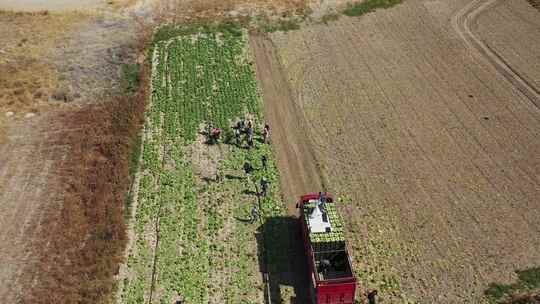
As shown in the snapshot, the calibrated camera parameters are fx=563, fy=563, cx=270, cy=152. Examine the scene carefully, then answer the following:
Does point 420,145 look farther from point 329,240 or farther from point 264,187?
point 329,240

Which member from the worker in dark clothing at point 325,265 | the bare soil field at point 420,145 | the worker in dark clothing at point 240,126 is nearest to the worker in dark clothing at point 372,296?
the bare soil field at point 420,145

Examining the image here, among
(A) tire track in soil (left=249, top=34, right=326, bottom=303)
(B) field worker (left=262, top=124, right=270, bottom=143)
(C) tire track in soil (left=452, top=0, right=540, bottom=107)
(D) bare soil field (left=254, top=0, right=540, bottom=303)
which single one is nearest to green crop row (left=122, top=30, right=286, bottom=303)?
(B) field worker (left=262, top=124, right=270, bottom=143)

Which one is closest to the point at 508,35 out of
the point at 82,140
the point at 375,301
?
the point at 375,301

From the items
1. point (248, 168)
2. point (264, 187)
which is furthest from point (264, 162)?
point (264, 187)

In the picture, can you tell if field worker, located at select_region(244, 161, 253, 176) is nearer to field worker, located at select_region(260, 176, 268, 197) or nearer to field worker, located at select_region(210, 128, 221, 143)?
field worker, located at select_region(260, 176, 268, 197)

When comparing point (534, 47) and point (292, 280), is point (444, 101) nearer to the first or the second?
point (534, 47)

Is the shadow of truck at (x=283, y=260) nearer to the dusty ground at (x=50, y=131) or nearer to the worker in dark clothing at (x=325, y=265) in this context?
the worker in dark clothing at (x=325, y=265)
